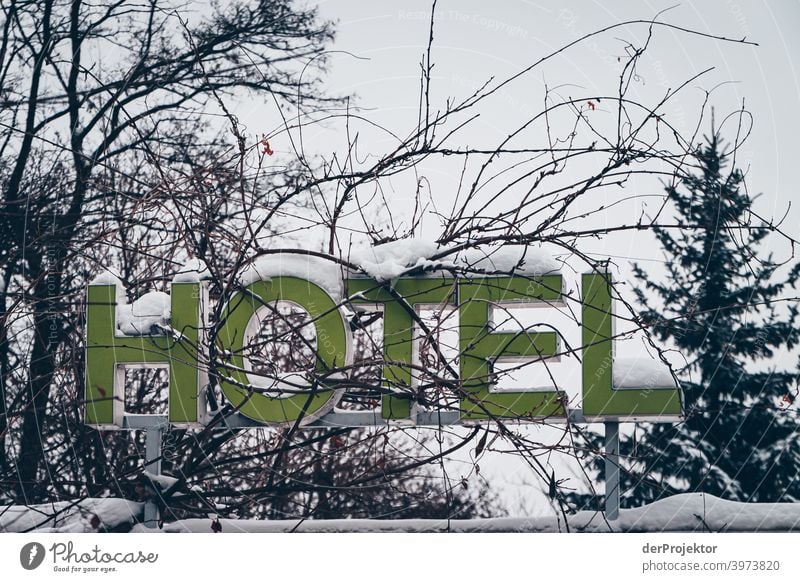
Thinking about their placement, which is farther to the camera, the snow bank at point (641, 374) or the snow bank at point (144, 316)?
the snow bank at point (144, 316)

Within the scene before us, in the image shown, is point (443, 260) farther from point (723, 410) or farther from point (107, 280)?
point (723, 410)

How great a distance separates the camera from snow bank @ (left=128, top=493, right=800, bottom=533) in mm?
5176

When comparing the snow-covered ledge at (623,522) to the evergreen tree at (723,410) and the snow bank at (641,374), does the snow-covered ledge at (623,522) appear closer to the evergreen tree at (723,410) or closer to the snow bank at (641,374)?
the snow bank at (641,374)

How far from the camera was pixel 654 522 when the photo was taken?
17.0 ft

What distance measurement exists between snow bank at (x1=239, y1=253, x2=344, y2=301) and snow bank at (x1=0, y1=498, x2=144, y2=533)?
1.37 meters

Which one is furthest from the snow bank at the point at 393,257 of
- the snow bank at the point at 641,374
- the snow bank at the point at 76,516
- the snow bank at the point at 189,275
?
the snow bank at the point at 76,516

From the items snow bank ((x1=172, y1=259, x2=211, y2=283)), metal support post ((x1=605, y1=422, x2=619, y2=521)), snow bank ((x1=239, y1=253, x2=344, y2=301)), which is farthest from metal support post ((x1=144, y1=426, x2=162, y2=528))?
metal support post ((x1=605, y1=422, x2=619, y2=521))

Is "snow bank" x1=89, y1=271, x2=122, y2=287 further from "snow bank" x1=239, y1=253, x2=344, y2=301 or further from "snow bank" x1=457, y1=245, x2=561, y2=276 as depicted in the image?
"snow bank" x1=457, y1=245, x2=561, y2=276

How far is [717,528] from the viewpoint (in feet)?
16.8

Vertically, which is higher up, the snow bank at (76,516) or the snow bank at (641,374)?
the snow bank at (641,374)

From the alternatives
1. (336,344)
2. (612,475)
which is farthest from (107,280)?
(612,475)
